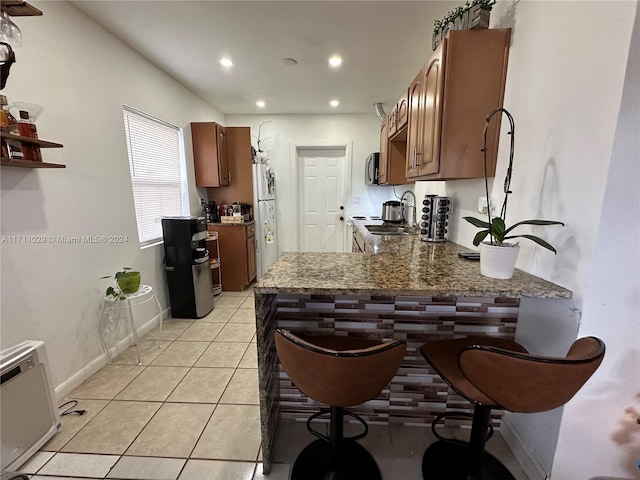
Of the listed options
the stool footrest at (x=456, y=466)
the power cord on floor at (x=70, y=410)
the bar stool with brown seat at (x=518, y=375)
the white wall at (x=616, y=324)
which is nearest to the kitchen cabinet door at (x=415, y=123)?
the white wall at (x=616, y=324)

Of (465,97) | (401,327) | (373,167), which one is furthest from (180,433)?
(373,167)

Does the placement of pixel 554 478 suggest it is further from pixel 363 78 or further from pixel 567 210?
pixel 363 78

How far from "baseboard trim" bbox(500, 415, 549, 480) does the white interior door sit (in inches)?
139

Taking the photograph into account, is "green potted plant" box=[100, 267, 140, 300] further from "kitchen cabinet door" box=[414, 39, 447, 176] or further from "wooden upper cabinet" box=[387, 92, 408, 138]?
"wooden upper cabinet" box=[387, 92, 408, 138]

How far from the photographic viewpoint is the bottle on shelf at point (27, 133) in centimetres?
146

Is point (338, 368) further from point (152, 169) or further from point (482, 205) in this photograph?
point (152, 169)

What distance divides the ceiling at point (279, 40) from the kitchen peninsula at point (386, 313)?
1732 millimetres

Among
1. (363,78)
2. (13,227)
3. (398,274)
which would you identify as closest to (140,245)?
(13,227)

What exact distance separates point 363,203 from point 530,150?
3.29 m

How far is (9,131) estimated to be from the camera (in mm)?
1416

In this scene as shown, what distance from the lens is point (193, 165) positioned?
11.7ft

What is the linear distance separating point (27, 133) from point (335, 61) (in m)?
2.37

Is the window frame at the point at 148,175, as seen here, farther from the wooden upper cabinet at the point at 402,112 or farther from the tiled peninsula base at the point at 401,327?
the wooden upper cabinet at the point at 402,112

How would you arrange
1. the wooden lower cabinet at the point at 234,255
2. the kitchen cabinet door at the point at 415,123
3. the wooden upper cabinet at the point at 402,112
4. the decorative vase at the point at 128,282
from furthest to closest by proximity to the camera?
the wooden lower cabinet at the point at 234,255
the wooden upper cabinet at the point at 402,112
the decorative vase at the point at 128,282
the kitchen cabinet door at the point at 415,123
